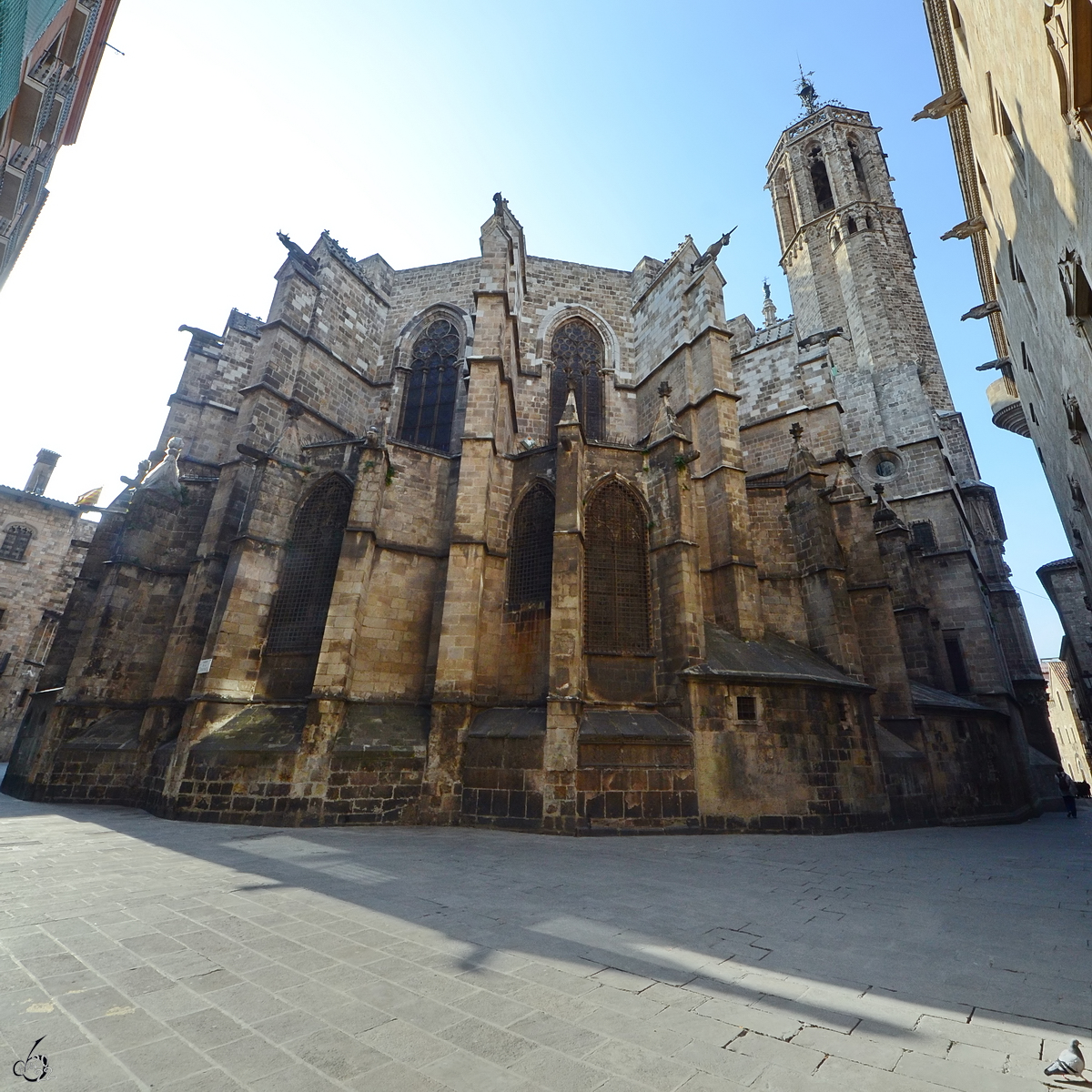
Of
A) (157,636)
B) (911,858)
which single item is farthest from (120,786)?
(911,858)

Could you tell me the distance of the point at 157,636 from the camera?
1220cm

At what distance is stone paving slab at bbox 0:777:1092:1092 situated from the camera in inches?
84.9

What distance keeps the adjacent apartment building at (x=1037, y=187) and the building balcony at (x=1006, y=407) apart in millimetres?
5591

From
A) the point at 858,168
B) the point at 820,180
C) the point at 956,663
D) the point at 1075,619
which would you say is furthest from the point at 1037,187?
the point at 820,180

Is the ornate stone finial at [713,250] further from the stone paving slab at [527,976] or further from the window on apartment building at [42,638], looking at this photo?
the window on apartment building at [42,638]

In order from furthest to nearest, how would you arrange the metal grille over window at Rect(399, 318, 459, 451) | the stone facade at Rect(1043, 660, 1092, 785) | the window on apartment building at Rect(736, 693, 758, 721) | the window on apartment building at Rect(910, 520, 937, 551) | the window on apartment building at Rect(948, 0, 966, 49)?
the stone facade at Rect(1043, 660, 1092, 785)
the window on apartment building at Rect(910, 520, 937, 551)
the metal grille over window at Rect(399, 318, 459, 451)
the window on apartment building at Rect(736, 693, 758, 721)
the window on apartment building at Rect(948, 0, 966, 49)

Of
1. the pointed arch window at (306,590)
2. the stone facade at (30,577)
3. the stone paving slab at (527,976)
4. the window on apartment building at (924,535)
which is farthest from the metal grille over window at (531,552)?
the stone facade at (30,577)

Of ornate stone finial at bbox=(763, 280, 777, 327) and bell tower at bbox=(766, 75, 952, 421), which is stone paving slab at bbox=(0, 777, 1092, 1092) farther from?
ornate stone finial at bbox=(763, 280, 777, 327)

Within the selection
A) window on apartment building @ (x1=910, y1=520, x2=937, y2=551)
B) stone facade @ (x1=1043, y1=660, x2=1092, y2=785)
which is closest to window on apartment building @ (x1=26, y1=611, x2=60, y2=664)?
window on apartment building @ (x1=910, y1=520, x2=937, y2=551)

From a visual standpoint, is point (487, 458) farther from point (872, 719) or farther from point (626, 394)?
point (872, 719)

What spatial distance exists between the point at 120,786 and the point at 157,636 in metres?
3.22

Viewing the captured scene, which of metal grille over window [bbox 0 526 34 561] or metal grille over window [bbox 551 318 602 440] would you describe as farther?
metal grille over window [bbox 0 526 34 561]

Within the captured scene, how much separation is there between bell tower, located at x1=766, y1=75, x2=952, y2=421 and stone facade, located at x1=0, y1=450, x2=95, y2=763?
36.1 m

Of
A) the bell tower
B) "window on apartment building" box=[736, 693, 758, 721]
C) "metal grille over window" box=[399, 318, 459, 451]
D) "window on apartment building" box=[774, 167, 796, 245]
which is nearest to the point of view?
"window on apartment building" box=[736, 693, 758, 721]
